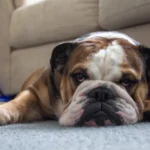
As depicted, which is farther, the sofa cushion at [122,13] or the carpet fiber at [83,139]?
the sofa cushion at [122,13]

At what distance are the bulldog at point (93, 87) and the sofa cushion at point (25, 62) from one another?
815 millimetres

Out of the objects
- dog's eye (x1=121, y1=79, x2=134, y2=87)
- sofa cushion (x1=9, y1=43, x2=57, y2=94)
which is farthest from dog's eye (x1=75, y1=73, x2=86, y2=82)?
sofa cushion (x1=9, y1=43, x2=57, y2=94)

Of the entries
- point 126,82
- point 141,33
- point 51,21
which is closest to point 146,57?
point 126,82

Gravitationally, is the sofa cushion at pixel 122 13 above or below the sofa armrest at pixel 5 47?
above

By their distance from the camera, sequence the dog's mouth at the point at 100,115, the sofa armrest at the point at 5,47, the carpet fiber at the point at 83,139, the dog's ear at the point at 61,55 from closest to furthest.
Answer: the carpet fiber at the point at 83,139 → the dog's mouth at the point at 100,115 → the dog's ear at the point at 61,55 → the sofa armrest at the point at 5,47

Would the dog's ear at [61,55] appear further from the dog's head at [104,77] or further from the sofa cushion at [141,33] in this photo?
the sofa cushion at [141,33]

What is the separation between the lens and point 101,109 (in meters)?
1.13

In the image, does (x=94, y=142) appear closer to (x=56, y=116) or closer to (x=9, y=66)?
(x=56, y=116)

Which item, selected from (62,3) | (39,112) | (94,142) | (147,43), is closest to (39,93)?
(39,112)

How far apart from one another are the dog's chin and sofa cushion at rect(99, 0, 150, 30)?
2.06 feet

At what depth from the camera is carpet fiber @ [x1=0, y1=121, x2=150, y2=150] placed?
79cm

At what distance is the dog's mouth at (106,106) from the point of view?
1127 millimetres

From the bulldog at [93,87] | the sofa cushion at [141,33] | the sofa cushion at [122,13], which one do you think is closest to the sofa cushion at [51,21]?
the sofa cushion at [122,13]

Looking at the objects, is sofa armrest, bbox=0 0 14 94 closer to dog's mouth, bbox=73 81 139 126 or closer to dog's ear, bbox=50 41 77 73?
dog's ear, bbox=50 41 77 73
